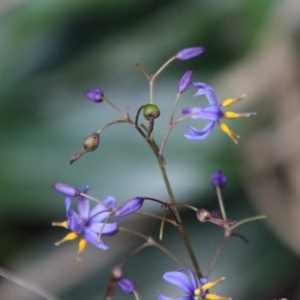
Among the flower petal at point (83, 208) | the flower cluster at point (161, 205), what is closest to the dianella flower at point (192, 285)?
the flower cluster at point (161, 205)

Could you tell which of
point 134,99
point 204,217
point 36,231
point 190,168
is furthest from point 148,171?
point 204,217

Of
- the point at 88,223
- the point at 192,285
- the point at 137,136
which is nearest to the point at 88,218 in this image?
the point at 88,223

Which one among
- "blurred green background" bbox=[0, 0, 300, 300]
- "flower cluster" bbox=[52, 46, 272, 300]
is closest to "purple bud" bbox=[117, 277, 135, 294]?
"flower cluster" bbox=[52, 46, 272, 300]

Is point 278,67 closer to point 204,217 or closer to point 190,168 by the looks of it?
point 190,168

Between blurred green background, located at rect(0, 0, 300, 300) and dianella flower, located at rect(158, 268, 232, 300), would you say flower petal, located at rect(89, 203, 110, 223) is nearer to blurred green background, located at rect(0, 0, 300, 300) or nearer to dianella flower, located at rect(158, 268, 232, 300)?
dianella flower, located at rect(158, 268, 232, 300)

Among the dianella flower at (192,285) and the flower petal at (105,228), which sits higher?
the flower petal at (105,228)

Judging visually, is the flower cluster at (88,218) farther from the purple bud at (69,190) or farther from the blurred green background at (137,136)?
the blurred green background at (137,136)

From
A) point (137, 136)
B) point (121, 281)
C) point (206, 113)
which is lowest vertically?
point (137, 136)

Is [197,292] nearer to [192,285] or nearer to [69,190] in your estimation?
[192,285]
